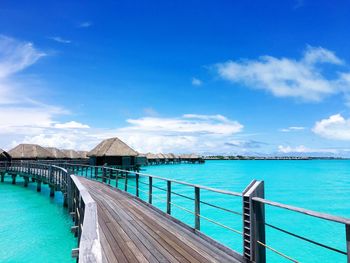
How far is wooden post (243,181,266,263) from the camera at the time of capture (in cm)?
361

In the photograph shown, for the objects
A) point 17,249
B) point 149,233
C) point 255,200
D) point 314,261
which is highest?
point 255,200

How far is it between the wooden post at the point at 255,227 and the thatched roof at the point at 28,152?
137ft

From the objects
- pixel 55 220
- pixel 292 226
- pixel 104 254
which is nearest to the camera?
pixel 104 254

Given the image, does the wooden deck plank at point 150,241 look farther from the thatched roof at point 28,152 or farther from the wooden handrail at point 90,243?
the thatched roof at point 28,152

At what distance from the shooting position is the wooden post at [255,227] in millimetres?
3605

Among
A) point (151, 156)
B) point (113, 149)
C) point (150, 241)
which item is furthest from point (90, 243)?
point (151, 156)

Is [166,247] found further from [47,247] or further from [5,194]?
[5,194]

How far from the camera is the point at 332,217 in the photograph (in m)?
2.45

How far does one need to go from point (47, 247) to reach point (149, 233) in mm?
6116

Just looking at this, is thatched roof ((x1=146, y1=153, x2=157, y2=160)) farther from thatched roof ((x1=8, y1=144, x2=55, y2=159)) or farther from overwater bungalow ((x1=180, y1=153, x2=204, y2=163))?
thatched roof ((x1=8, y1=144, x2=55, y2=159))

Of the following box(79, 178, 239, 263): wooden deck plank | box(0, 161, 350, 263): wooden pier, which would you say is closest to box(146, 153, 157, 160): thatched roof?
box(79, 178, 239, 263): wooden deck plank

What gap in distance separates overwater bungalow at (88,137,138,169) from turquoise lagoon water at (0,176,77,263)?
49.5 ft

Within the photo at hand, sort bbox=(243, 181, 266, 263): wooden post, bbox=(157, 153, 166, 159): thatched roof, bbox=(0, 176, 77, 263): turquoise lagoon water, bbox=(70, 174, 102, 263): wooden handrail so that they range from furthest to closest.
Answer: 1. bbox=(157, 153, 166, 159): thatched roof
2. bbox=(0, 176, 77, 263): turquoise lagoon water
3. bbox=(243, 181, 266, 263): wooden post
4. bbox=(70, 174, 102, 263): wooden handrail

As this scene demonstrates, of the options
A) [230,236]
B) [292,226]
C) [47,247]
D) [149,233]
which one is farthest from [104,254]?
[292,226]
